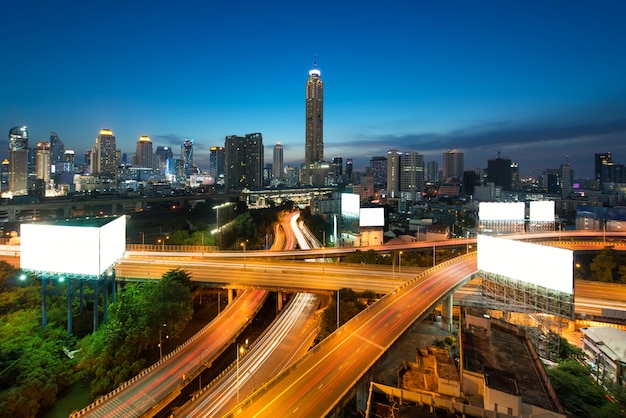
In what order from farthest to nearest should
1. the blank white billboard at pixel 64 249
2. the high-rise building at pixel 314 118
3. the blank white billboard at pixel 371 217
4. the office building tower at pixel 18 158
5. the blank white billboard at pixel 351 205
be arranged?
the high-rise building at pixel 314 118, the office building tower at pixel 18 158, the blank white billboard at pixel 351 205, the blank white billboard at pixel 371 217, the blank white billboard at pixel 64 249

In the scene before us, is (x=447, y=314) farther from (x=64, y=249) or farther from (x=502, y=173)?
(x=502, y=173)

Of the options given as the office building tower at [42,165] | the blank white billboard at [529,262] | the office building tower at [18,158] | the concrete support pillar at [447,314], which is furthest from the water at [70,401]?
the office building tower at [42,165]

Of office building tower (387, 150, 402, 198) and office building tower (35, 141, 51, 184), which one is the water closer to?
office building tower (387, 150, 402, 198)

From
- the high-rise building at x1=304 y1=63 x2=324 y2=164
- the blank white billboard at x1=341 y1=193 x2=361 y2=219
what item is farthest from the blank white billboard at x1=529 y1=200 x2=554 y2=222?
the high-rise building at x1=304 y1=63 x2=324 y2=164

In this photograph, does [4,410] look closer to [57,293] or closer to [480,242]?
[57,293]

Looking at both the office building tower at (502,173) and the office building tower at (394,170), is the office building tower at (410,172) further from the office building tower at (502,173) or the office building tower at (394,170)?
the office building tower at (502,173)
